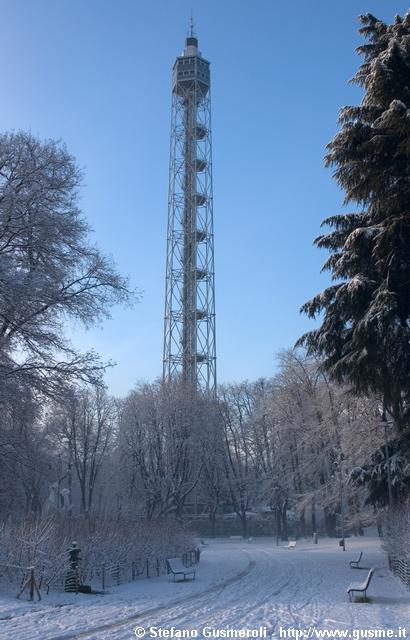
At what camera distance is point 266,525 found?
59469mm

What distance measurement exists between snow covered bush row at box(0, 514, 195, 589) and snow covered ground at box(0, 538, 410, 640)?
830 millimetres

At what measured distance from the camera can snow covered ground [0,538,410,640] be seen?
9.69 metres

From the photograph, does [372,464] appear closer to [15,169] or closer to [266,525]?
[15,169]

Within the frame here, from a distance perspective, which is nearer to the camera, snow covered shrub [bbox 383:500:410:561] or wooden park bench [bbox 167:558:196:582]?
snow covered shrub [bbox 383:500:410:561]

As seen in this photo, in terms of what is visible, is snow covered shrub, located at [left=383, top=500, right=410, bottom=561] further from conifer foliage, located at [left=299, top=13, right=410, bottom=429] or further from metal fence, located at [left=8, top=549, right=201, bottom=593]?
metal fence, located at [left=8, top=549, right=201, bottom=593]

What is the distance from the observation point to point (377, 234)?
50.7 feet

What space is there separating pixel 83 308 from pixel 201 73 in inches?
2004

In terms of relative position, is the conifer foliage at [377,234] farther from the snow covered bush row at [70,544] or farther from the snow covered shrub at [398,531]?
the snow covered bush row at [70,544]

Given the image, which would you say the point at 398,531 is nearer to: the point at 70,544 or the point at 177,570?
the point at 177,570

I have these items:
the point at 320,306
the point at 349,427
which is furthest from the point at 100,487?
the point at 320,306

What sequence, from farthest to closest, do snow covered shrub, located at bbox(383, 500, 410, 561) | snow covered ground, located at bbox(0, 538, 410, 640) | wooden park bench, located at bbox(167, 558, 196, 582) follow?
wooden park bench, located at bbox(167, 558, 196, 582), snow covered shrub, located at bbox(383, 500, 410, 561), snow covered ground, located at bbox(0, 538, 410, 640)

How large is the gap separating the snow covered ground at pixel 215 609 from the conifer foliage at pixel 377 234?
17.4 feet

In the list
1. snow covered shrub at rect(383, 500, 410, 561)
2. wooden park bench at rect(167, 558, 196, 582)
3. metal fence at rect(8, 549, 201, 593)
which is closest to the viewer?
metal fence at rect(8, 549, 201, 593)

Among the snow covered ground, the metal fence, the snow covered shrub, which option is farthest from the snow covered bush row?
the snow covered shrub
